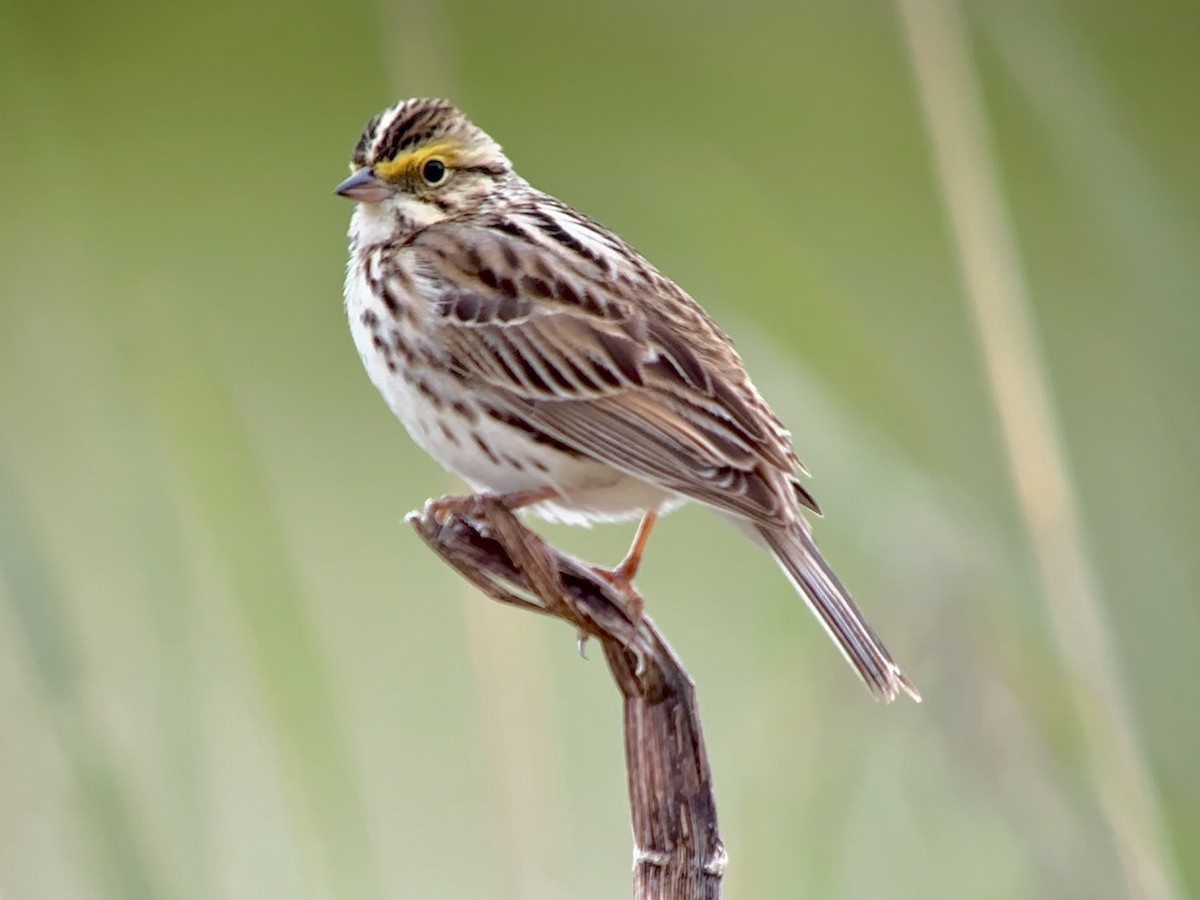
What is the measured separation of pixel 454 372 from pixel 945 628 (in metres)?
0.94

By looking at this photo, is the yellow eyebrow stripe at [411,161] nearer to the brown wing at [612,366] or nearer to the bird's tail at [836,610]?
the brown wing at [612,366]

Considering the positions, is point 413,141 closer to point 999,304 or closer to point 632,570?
point 632,570

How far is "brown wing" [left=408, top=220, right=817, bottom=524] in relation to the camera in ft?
8.96

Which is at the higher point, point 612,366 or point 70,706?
point 612,366

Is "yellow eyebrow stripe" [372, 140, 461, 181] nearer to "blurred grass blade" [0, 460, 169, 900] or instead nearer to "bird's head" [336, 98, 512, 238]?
"bird's head" [336, 98, 512, 238]

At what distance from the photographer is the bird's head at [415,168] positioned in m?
3.13

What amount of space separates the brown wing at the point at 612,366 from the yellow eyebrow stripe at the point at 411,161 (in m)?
0.16

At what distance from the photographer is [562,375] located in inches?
113

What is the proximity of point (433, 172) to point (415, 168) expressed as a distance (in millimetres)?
61

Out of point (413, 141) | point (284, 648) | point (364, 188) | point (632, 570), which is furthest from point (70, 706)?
point (413, 141)

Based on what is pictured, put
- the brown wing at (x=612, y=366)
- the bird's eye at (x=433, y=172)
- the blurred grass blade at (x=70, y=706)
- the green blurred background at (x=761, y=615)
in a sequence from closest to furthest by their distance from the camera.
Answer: the blurred grass blade at (x=70, y=706), the green blurred background at (x=761, y=615), the brown wing at (x=612, y=366), the bird's eye at (x=433, y=172)

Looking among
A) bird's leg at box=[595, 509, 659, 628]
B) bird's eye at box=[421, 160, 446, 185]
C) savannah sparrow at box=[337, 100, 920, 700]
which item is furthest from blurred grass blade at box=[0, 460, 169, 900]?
bird's eye at box=[421, 160, 446, 185]

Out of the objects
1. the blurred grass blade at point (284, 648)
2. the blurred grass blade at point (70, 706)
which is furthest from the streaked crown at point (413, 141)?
the blurred grass blade at point (70, 706)

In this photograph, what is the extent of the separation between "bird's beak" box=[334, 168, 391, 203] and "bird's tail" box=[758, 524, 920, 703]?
95cm
